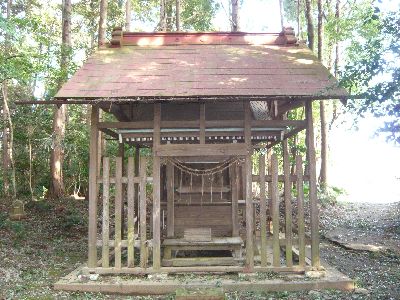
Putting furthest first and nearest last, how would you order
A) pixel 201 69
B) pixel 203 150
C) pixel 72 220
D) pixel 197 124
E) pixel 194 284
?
1. pixel 72 220
2. pixel 201 69
3. pixel 197 124
4. pixel 203 150
5. pixel 194 284

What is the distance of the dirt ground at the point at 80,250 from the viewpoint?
682 cm

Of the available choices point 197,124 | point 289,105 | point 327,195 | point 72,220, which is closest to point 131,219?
point 197,124

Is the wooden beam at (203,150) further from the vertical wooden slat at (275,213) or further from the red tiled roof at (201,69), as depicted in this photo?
the red tiled roof at (201,69)

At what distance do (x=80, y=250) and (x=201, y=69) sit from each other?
5.95 m

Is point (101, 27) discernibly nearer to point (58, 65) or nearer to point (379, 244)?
point (58, 65)

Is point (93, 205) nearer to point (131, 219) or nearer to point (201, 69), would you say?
point (131, 219)

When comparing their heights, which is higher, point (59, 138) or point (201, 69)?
point (201, 69)

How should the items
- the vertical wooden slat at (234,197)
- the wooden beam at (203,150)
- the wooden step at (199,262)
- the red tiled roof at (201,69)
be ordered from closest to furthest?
the red tiled roof at (201,69)
the wooden beam at (203,150)
the wooden step at (199,262)
the vertical wooden slat at (234,197)

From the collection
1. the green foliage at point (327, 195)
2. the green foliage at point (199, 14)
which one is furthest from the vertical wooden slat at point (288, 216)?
the green foliage at point (199, 14)

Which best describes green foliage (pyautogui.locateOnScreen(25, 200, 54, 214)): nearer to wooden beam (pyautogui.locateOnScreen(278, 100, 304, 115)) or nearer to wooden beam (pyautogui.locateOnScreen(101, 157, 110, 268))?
wooden beam (pyautogui.locateOnScreen(101, 157, 110, 268))

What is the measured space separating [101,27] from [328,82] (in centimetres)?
1022

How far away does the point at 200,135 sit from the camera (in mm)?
7582

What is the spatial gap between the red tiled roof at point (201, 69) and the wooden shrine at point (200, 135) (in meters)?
0.02

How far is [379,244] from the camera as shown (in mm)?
11461
